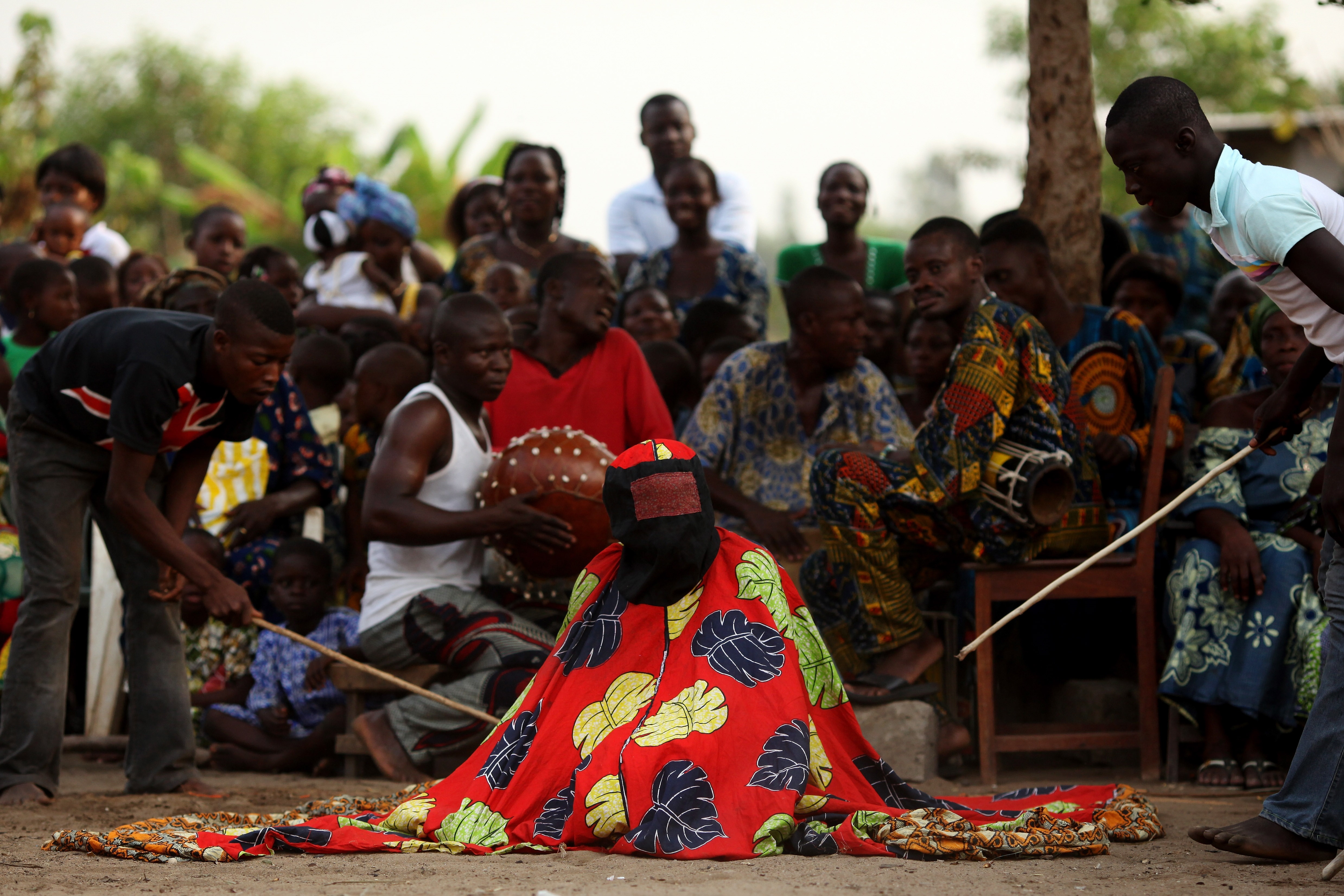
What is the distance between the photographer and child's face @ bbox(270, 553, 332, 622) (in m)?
6.23

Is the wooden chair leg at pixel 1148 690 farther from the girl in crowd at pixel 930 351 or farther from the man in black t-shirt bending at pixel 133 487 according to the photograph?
the man in black t-shirt bending at pixel 133 487

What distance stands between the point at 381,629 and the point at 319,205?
4.47m

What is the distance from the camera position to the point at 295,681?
6191mm

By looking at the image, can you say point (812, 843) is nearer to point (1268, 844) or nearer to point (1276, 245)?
point (1268, 844)

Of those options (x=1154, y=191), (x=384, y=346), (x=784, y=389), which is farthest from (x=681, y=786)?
(x=384, y=346)

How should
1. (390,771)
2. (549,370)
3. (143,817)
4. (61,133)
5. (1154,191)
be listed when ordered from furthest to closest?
(61,133) → (549,370) → (390,771) → (143,817) → (1154,191)

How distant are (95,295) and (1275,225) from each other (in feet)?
22.5

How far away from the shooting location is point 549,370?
21.1ft

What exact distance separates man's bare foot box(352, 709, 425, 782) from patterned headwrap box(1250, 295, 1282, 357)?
399 centimetres

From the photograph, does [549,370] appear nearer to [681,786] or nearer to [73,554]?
[73,554]

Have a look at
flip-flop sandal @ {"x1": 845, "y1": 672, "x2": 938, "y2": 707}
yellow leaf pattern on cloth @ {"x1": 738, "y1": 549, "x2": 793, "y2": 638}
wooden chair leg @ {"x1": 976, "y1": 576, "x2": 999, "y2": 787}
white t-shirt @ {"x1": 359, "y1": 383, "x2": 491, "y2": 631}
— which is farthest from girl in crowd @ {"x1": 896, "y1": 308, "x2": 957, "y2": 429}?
yellow leaf pattern on cloth @ {"x1": 738, "y1": 549, "x2": 793, "y2": 638}

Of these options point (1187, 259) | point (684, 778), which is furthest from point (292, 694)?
point (1187, 259)

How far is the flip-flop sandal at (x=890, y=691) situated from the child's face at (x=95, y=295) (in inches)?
204

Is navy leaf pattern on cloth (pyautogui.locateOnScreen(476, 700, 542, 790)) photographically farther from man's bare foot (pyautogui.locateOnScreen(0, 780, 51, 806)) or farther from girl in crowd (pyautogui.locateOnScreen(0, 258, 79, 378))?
girl in crowd (pyautogui.locateOnScreen(0, 258, 79, 378))
